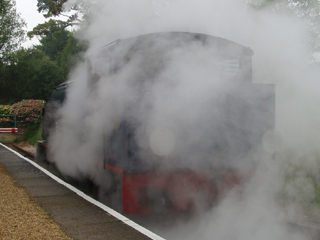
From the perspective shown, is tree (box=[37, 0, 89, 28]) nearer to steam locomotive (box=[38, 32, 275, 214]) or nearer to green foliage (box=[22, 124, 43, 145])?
steam locomotive (box=[38, 32, 275, 214])

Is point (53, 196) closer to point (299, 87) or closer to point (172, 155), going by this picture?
point (172, 155)

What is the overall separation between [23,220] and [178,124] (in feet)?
6.37

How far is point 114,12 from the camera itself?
5.99m

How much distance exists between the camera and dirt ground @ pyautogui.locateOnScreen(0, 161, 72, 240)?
341 cm

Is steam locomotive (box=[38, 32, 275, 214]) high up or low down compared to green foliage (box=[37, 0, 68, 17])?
down

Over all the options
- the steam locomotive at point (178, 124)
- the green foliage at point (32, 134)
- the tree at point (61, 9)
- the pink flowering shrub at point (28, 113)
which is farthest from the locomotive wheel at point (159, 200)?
the pink flowering shrub at point (28, 113)

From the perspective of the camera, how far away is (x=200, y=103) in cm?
437

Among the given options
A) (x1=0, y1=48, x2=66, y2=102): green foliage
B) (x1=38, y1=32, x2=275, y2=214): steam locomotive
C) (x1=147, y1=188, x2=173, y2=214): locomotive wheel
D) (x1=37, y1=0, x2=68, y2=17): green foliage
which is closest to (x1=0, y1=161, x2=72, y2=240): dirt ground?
(x1=38, y1=32, x2=275, y2=214): steam locomotive

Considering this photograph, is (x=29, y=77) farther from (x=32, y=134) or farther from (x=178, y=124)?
(x=178, y=124)

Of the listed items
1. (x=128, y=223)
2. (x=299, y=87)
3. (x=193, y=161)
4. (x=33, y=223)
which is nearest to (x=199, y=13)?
(x=299, y=87)

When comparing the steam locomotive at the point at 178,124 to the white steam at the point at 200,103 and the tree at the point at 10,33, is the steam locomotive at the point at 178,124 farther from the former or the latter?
the tree at the point at 10,33

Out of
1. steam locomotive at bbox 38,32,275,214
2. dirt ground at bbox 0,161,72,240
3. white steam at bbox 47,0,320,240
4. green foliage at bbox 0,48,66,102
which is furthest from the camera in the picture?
green foliage at bbox 0,48,66,102

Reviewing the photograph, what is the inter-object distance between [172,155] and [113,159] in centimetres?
74

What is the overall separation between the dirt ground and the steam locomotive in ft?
2.74
